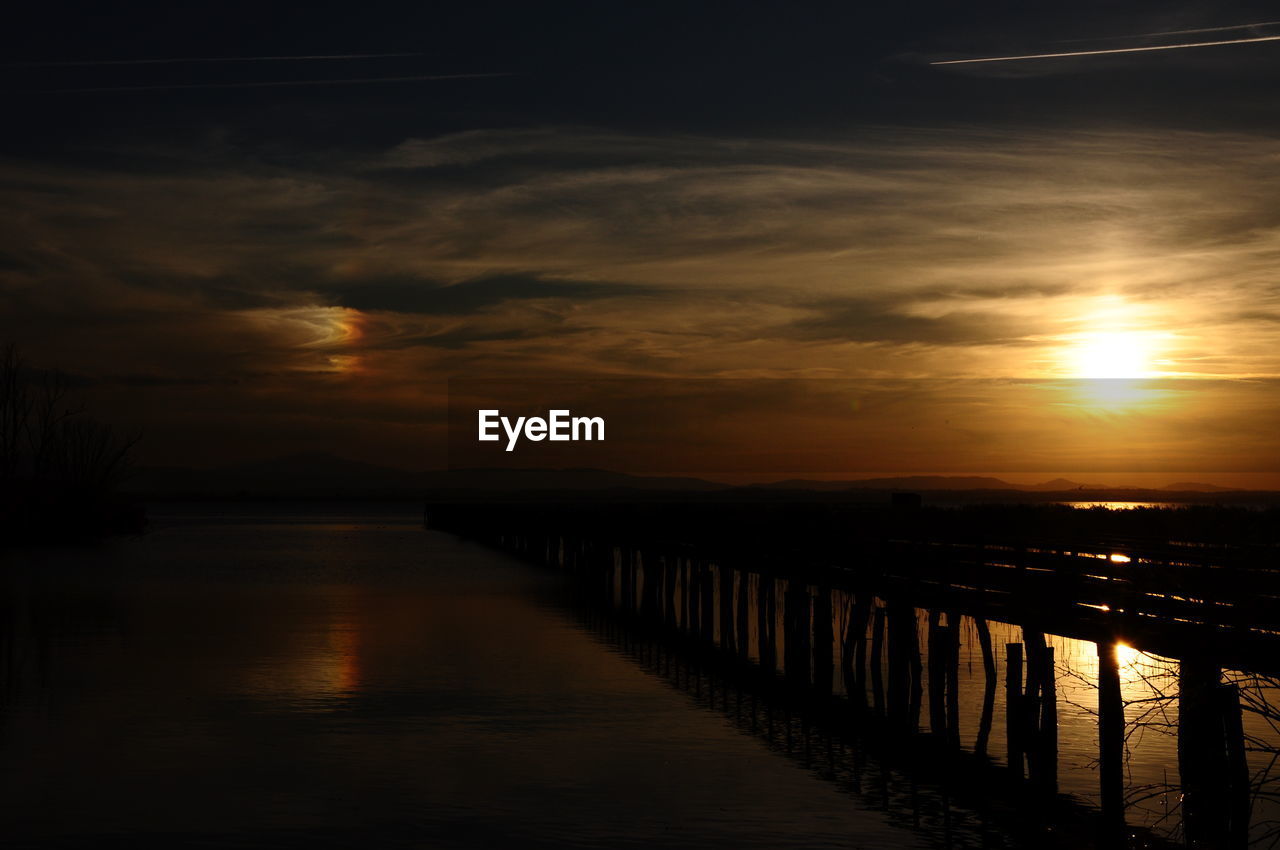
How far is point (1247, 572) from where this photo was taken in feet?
49.9

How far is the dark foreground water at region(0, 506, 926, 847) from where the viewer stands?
16.8m

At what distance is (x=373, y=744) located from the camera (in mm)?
22250

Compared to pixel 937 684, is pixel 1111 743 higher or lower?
higher

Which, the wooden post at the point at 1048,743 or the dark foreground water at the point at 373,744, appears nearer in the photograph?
the dark foreground water at the point at 373,744

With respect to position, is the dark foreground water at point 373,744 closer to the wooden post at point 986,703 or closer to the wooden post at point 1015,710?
the wooden post at point 1015,710

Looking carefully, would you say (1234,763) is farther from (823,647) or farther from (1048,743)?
(823,647)

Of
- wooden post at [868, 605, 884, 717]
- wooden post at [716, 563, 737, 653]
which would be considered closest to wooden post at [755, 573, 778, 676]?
wooden post at [716, 563, 737, 653]

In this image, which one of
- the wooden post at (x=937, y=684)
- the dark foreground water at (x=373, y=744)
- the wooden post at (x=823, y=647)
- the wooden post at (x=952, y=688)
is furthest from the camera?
the wooden post at (x=823, y=647)

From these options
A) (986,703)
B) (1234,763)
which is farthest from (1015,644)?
(986,703)

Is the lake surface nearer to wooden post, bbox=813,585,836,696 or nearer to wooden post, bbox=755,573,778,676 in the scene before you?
wooden post, bbox=813,585,836,696

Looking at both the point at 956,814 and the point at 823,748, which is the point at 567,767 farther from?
the point at 956,814

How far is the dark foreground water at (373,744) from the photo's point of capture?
16.8 meters

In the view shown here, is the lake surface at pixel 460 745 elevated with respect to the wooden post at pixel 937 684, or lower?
lower

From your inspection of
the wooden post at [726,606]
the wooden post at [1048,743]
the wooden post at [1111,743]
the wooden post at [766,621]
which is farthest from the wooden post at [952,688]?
the wooden post at [726,606]
